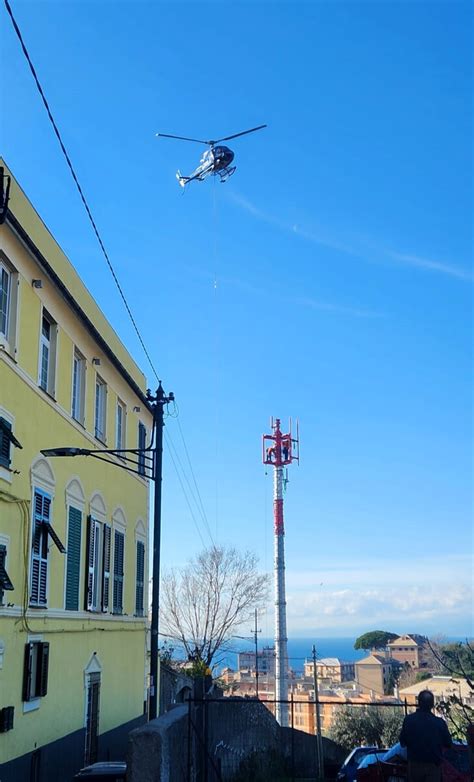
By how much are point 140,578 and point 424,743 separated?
14.6 metres

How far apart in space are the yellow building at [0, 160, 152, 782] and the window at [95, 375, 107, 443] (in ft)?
0.14

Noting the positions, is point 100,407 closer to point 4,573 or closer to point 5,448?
point 5,448

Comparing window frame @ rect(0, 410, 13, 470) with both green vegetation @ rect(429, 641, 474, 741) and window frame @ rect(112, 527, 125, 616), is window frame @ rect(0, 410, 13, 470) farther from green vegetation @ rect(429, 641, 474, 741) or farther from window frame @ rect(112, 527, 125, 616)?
window frame @ rect(112, 527, 125, 616)

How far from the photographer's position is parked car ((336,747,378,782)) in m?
16.6

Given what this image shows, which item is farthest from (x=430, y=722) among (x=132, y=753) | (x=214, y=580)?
(x=214, y=580)

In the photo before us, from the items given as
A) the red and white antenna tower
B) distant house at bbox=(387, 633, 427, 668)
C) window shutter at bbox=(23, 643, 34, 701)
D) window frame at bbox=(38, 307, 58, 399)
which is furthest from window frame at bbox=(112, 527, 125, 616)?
distant house at bbox=(387, 633, 427, 668)

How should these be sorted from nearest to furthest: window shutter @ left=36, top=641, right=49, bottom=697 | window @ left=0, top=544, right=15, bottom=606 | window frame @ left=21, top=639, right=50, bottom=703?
window @ left=0, top=544, right=15, bottom=606, window frame @ left=21, top=639, right=50, bottom=703, window shutter @ left=36, top=641, right=49, bottom=697

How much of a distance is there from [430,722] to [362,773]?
3.81 meters

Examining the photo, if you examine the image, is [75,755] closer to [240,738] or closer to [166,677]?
[240,738]

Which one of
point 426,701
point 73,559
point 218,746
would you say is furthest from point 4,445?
point 426,701

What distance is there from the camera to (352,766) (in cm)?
1784

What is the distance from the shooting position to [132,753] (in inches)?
344

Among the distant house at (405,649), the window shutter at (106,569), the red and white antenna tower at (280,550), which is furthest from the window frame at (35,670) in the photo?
the distant house at (405,649)

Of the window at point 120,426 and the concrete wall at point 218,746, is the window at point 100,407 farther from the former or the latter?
the concrete wall at point 218,746
